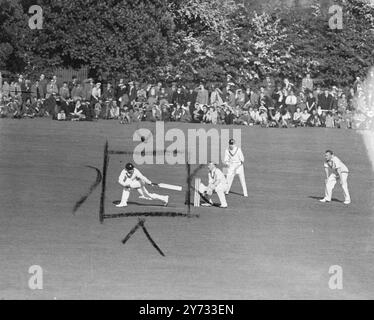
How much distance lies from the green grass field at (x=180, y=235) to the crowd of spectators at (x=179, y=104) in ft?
17.2

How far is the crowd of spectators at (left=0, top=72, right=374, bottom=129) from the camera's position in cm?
4216

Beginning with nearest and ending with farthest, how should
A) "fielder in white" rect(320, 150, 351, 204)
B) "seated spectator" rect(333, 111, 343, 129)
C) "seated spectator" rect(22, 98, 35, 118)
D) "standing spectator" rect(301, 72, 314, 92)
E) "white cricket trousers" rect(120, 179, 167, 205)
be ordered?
"white cricket trousers" rect(120, 179, 167, 205) → "fielder in white" rect(320, 150, 351, 204) → "seated spectator" rect(22, 98, 35, 118) → "seated spectator" rect(333, 111, 343, 129) → "standing spectator" rect(301, 72, 314, 92)

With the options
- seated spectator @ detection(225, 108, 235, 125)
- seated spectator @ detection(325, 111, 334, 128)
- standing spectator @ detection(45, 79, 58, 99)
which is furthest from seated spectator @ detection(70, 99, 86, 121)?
seated spectator @ detection(325, 111, 334, 128)

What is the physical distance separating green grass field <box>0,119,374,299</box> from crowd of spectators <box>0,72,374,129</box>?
17.2 ft

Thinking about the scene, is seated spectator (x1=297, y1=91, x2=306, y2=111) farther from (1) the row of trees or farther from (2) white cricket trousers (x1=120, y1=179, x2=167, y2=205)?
(2) white cricket trousers (x1=120, y1=179, x2=167, y2=205)

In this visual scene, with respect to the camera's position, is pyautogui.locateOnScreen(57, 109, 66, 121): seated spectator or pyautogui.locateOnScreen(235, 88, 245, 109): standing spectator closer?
pyautogui.locateOnScreen(57, 109, 66, 121): seated spectator

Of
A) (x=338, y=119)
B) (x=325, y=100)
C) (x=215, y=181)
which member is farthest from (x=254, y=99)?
(x=215, y=181)

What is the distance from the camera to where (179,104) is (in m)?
43.4

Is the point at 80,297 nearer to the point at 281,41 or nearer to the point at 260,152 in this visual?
the point at 260,152

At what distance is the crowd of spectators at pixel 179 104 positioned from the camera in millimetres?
42156

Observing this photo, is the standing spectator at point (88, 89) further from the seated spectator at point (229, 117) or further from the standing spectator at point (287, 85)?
the standing spectator at point (287, 85)

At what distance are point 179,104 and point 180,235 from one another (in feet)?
62.0

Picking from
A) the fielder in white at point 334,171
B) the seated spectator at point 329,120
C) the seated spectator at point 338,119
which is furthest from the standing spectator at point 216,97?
the fielder in white at point 334,171

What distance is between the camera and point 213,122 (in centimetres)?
4325
